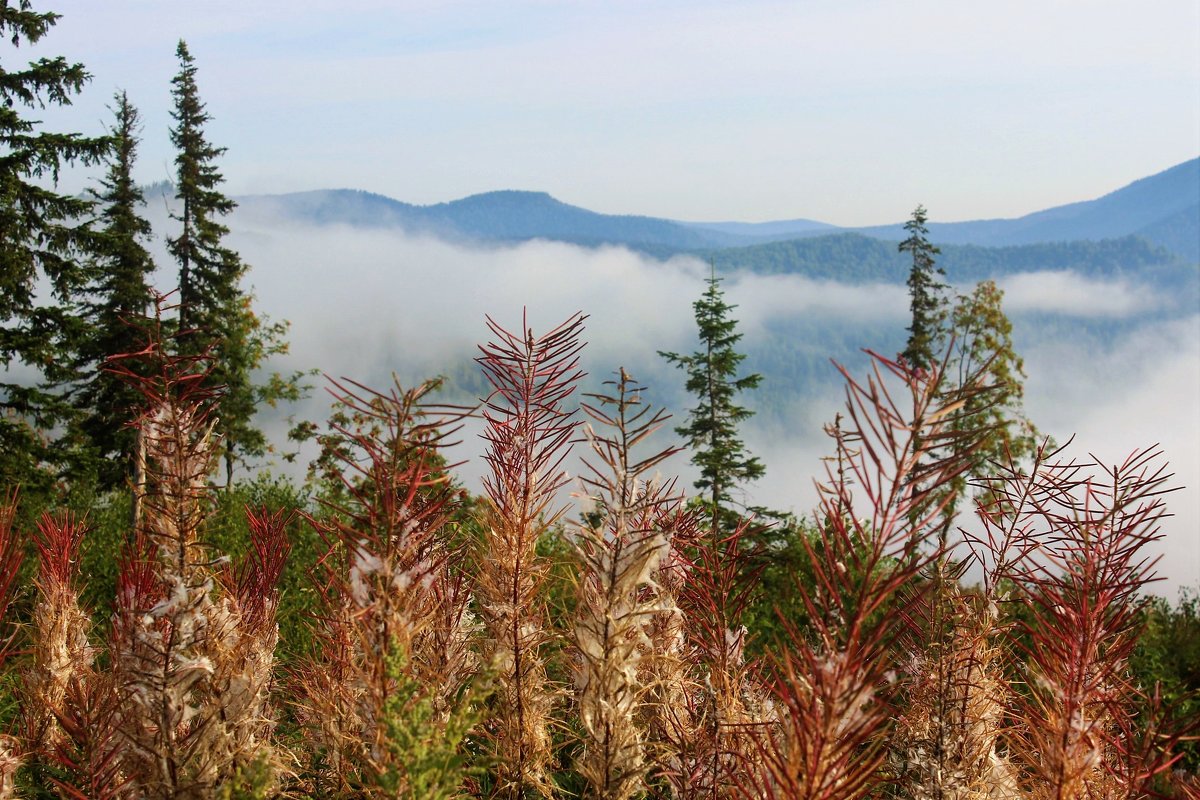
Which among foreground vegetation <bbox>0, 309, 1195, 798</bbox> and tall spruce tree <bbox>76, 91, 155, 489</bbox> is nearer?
foreground vegetation <bbox>0, 309, 1195, 798</bbox>

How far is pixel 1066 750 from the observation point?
8.48 ft

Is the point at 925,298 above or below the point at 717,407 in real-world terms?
above

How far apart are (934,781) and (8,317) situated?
17.7 meters

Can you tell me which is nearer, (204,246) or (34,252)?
(34,252)

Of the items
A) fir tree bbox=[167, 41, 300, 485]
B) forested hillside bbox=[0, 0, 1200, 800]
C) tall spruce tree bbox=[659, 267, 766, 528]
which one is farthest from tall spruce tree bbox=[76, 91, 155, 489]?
forested hillside bbox=[0, 0, 1200, 800]

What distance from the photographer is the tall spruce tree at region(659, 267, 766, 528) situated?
20.8 meters

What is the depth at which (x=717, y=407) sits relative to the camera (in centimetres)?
2139

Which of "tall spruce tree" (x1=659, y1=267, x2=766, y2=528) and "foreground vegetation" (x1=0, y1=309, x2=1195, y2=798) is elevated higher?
"foreground vegetation" (x1=0, y1=309, x2=1195, y2=798)

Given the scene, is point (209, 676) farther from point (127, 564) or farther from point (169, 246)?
point (169, 246)

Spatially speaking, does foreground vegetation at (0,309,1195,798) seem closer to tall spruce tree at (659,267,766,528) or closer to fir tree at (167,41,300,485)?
tall spruce tree at (659,267,766,528)

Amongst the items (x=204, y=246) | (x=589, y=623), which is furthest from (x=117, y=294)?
(x=589, y=623)

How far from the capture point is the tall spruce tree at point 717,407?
68.3 feet

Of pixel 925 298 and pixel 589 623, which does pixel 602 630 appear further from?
pixel 925 298

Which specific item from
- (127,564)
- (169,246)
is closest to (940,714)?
(127,564)
